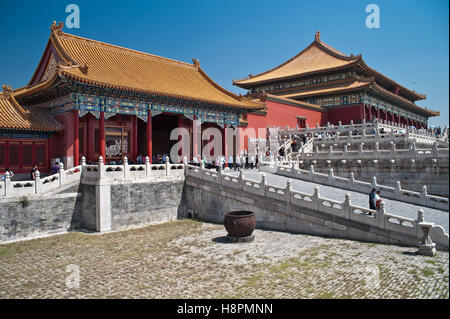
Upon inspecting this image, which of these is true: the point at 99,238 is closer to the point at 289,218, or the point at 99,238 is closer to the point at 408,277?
the point at 289,218

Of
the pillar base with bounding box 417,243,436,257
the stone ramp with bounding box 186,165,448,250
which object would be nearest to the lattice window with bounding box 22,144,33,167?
the stone ramp with bounding box 186,165,448,250

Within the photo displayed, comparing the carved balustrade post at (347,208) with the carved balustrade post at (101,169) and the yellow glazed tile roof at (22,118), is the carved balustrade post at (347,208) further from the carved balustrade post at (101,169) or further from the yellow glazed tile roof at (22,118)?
the yellow glazed tile roof at (22,118)

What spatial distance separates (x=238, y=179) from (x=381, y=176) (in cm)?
842

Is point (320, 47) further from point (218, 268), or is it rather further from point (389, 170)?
point (218, 268)

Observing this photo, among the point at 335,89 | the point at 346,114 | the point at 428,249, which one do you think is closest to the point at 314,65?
the point at 335,89

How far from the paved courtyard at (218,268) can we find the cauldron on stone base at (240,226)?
33 cm

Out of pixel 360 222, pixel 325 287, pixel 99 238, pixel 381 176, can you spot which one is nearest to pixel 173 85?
pixel 99 238

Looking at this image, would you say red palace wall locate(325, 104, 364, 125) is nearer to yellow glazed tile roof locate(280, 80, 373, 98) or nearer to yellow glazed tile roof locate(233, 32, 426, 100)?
yellow glazed tile roof locate(280, 80, 373, 98)

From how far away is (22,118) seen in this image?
17.3m

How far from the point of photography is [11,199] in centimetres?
1395

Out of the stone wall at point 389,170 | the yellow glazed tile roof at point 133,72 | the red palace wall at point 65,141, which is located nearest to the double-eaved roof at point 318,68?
the yellow glazed tile roof at point 133,72

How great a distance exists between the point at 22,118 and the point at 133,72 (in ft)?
21.7

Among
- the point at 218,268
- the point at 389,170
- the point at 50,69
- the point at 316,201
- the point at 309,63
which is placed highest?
the point at 309,63

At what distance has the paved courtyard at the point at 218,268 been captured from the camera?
7.95 m
